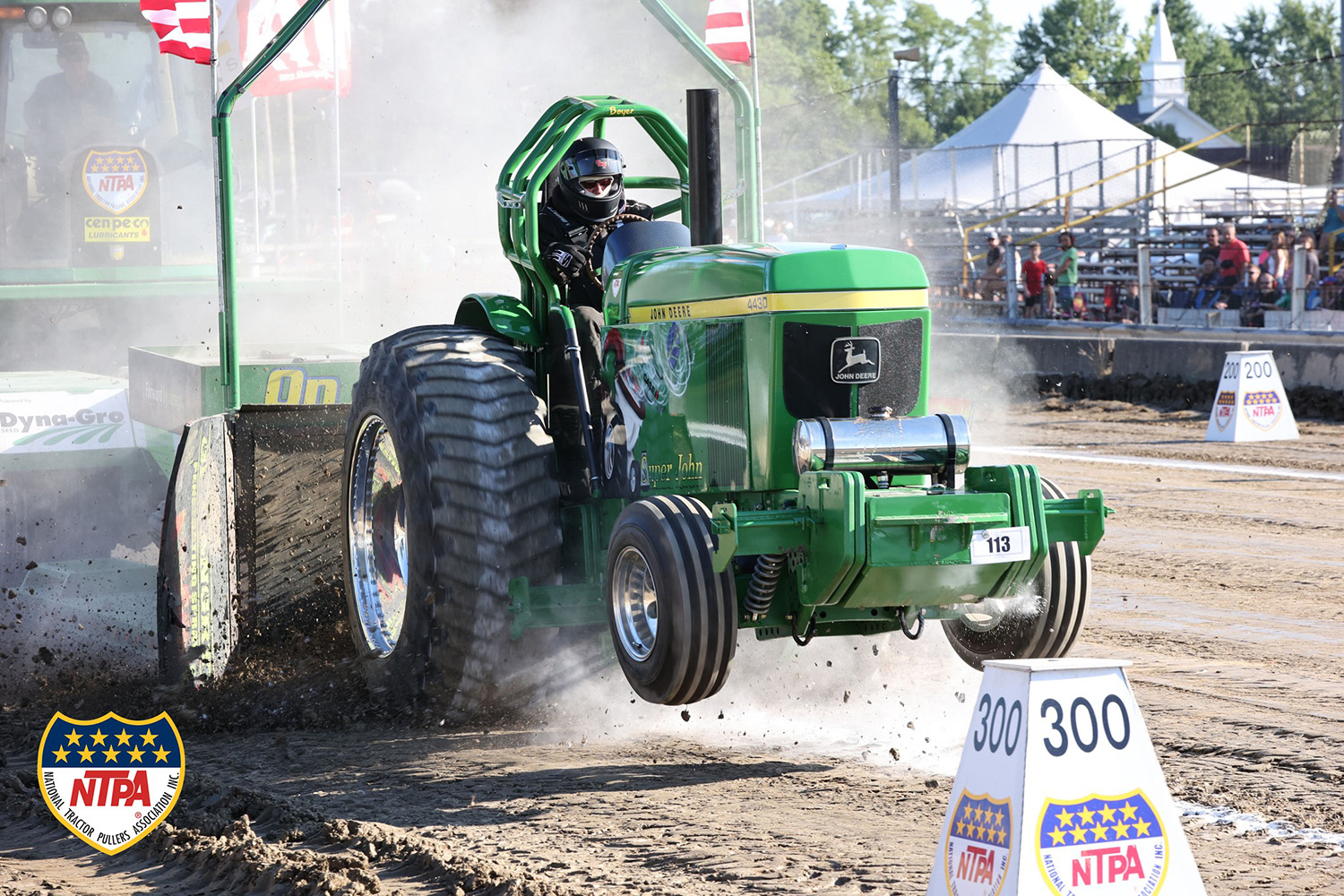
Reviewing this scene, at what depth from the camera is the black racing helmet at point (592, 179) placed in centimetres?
561

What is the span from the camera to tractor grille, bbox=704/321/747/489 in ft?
15.4

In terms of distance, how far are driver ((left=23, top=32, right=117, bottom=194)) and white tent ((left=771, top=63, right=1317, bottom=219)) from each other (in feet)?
62.6

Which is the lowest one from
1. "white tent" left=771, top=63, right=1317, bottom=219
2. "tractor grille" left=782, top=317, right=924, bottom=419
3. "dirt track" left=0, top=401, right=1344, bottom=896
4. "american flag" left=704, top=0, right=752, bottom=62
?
"dirt track" left=0, top=401, right=1344, bottom=896

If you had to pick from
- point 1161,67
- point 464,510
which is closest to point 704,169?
point 464,510

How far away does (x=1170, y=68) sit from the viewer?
69312 mm

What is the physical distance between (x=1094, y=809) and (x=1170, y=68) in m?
71.5

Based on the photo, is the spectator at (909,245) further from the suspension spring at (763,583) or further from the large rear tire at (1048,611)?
the suspension spring at (763,583)

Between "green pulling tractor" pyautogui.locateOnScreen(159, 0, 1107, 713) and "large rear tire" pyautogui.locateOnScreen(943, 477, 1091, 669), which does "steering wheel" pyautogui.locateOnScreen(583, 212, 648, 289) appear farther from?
"large rear tire" pyautogui.locateOnScreen(943, 477, 1091, 669)

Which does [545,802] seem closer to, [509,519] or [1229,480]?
[509,519]

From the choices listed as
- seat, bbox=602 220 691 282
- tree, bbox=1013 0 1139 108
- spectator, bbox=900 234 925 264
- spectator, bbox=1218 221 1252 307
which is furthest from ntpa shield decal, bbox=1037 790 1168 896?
tree, bbox=1013 0 1139 108

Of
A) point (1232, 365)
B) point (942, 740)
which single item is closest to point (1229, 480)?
point (1232, 365)

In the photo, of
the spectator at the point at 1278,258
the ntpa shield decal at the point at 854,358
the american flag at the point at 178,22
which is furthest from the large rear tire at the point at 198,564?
the spectator at the point at 1278,258

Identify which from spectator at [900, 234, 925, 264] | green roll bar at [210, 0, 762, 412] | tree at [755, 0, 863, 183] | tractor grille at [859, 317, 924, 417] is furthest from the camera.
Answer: tree at [755, 0, 863, 183]

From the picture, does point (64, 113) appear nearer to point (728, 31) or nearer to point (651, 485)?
point (728, 31)
